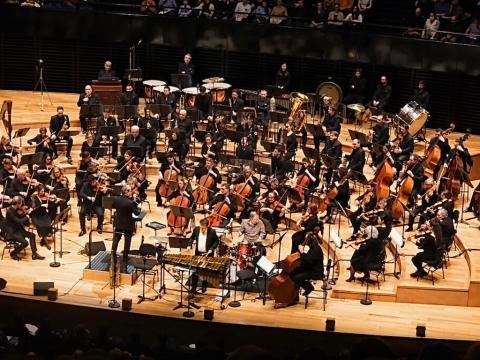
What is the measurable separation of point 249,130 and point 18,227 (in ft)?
19.5

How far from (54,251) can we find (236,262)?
9.81 feet

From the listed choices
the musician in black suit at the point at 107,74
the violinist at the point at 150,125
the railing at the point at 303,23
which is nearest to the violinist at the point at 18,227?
the violinist at the point at 150,125

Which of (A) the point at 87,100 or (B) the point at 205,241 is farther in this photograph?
(A) the point at 87,100

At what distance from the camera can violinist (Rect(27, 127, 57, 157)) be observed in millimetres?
17036

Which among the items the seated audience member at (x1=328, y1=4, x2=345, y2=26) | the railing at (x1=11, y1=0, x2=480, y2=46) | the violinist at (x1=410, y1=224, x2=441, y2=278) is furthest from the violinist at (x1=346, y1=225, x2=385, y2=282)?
the seated audience member at (x1=328, y1=4, x2=345, y2=26)

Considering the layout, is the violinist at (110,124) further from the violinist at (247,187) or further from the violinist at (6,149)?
the violinist at (247,187)

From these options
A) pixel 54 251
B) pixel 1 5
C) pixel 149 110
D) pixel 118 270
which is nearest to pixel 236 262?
pixel 118 270

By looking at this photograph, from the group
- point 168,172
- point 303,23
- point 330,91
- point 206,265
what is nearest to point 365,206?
point 206,265

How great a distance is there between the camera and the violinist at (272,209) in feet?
49.1

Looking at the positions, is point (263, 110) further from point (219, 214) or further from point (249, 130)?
point (219, 214)

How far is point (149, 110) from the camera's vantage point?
60.5 ft

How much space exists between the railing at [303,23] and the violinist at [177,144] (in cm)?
430

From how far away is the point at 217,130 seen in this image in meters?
18.0

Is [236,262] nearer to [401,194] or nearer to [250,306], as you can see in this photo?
[250,306]
